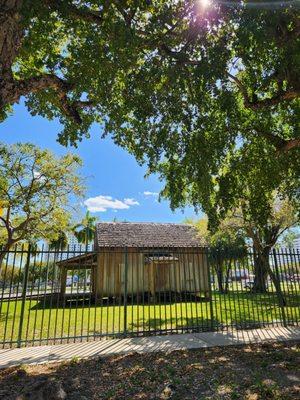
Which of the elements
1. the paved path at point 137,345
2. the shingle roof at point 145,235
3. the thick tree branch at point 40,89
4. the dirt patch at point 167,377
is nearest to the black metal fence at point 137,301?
the paved path at point 137,345

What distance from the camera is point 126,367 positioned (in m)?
7.04

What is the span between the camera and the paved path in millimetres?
7871

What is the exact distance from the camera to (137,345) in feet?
29.9

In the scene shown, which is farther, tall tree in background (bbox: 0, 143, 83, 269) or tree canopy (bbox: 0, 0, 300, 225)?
tall tree in background (bbox: 0, 143, 83, 269)

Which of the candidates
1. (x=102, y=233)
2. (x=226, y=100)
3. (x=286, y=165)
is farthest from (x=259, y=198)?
(x=102, y=233)

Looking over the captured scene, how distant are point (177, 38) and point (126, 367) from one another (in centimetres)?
799

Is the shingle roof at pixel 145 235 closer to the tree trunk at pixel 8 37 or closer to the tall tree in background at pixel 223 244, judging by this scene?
the tall tree in background at pixel 223 244

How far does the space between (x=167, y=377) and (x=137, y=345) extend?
2.97 metres

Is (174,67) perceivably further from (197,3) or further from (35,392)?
(35,392)

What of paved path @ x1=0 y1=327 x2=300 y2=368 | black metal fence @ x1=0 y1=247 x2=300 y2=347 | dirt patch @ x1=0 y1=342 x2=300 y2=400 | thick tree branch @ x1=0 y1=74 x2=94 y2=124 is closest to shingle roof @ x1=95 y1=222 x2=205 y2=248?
black metal fence @ x1=0 y1=247 x2=300 y2=347

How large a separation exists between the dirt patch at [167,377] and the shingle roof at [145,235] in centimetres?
1903

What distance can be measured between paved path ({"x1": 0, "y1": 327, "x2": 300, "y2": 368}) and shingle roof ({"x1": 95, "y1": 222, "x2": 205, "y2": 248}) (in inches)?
658

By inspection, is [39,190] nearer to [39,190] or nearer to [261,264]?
[39,190]

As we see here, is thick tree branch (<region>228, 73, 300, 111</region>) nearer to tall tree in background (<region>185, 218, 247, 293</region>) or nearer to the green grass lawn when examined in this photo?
tall tree in background (<region>185, 218, 247, 293</region>)
